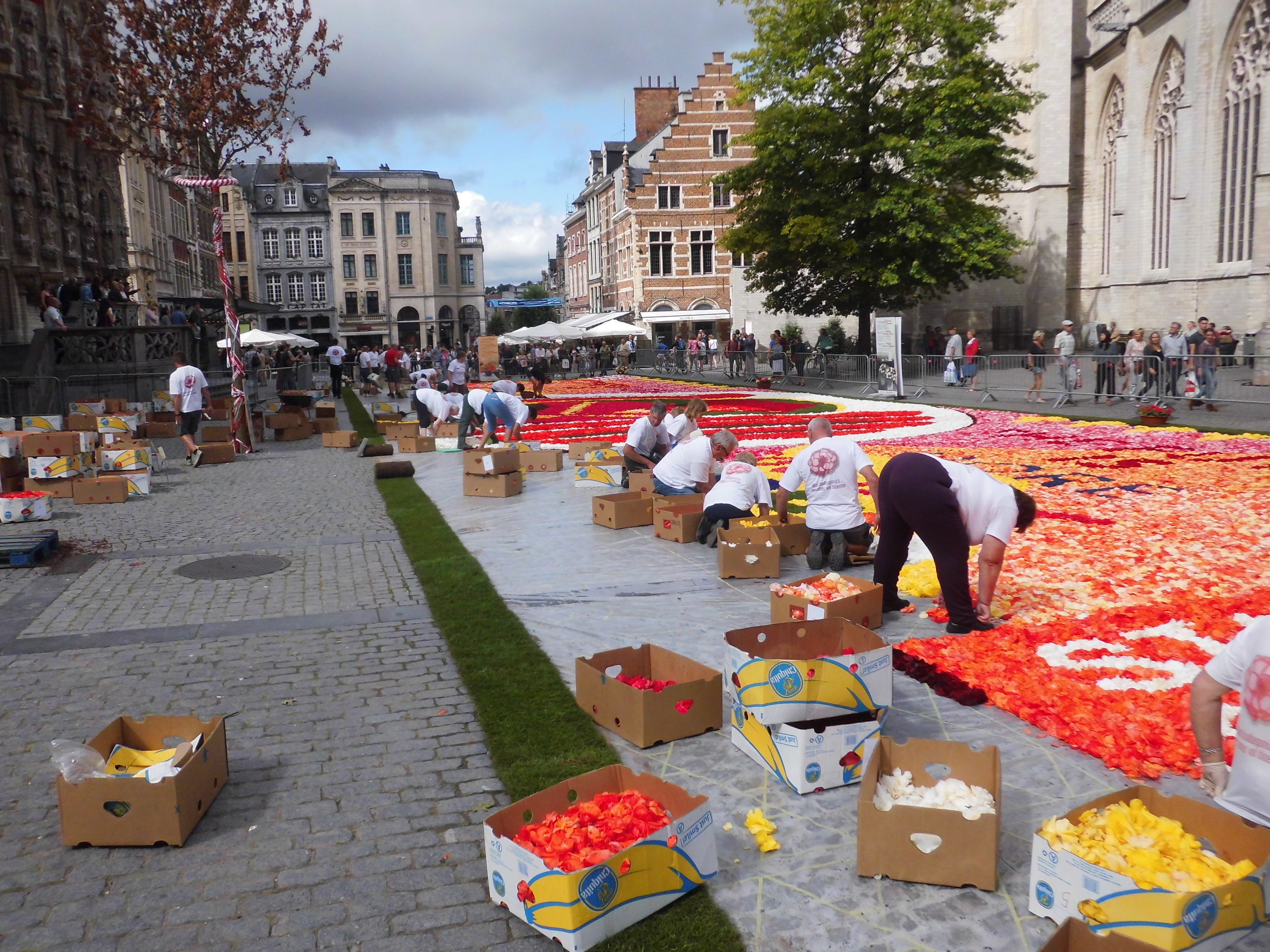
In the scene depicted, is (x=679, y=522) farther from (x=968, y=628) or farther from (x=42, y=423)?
(x=42, y=423)

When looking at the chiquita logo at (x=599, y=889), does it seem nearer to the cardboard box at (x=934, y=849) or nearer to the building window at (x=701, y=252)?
the cardboard box at (x=934, y=849)

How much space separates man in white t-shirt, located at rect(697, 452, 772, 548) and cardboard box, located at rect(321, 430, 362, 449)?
38.5 ft

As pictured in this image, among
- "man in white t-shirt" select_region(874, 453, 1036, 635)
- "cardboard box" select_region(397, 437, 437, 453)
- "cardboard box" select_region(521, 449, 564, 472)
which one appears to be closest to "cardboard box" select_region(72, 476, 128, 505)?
"cardboard box" select_region(521, 449, 564, 472)

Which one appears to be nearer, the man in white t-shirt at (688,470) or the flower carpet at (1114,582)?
the flower carpet at (1114,582)

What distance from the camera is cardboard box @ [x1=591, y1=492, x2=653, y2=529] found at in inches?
416

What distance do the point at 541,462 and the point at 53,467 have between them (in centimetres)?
659

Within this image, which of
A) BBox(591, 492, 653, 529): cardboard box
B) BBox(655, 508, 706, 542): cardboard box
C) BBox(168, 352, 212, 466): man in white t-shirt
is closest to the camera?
BBox(655, 508, 706, 542): cardboard box

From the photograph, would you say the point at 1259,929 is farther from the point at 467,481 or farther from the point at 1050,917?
the point at 467,481

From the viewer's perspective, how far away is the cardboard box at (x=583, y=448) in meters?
15.5

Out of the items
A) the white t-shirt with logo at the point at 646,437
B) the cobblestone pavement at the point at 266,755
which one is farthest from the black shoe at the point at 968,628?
the white t-shirt with logo at the point at 646,437

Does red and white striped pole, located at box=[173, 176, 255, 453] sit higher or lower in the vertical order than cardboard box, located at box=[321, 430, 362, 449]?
higher

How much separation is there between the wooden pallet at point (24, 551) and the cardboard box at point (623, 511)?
535 cm

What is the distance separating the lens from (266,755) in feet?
16.6

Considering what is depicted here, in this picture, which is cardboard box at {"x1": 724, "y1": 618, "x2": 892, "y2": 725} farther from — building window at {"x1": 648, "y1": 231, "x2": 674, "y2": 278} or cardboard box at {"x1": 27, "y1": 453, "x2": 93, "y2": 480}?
building window at {"x1": 648, "y1": 231, "x2": 674, "y2": 278}
